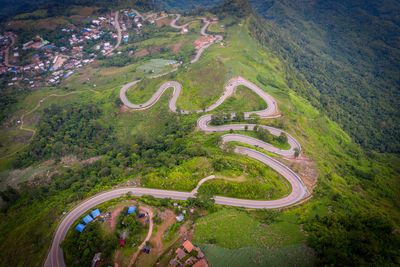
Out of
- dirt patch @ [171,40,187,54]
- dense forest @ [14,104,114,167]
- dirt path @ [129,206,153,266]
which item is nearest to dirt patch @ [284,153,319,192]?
dirt path @ [129,206,153,266]

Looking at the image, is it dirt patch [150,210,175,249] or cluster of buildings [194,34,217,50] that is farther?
cluster of buildings [194,34,217,50]

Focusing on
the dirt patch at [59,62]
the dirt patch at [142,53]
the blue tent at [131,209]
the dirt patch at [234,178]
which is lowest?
the dirt patch at [59,62]

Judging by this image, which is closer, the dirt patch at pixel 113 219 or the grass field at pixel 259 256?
the grass field at pixel 259 256

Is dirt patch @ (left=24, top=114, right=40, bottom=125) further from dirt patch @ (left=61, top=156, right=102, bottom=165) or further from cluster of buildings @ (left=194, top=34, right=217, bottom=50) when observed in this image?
cluster of buildings @ (left=194, top=34, right=217, bottom=50)

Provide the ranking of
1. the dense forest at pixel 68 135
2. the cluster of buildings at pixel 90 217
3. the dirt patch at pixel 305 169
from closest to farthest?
the cluster of buildings at pixel 90 217, the dirt patch at pixel 305 169, the dense forest at pixel 68 135

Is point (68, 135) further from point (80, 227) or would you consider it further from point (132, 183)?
point (80, 227)

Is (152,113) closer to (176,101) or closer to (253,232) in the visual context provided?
(176,101)

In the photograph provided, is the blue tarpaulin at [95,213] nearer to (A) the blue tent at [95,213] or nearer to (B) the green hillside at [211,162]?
(A) the blue tent at [95,213]

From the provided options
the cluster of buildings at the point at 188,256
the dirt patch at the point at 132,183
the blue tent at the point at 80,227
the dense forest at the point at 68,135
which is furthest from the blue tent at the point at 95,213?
the dense forest at the point at 68,135

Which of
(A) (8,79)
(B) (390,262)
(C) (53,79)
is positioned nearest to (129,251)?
(B) (390,262)
